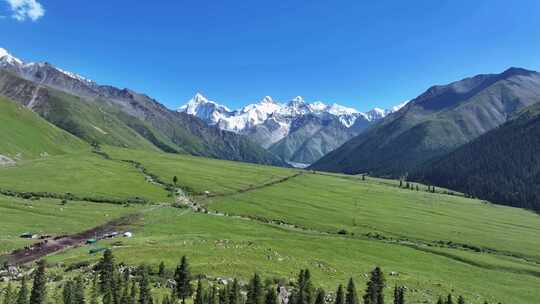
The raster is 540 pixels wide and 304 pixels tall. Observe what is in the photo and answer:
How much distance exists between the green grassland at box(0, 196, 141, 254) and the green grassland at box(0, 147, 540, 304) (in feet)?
1.64

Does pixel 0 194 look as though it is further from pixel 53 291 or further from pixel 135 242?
pixel 53 291

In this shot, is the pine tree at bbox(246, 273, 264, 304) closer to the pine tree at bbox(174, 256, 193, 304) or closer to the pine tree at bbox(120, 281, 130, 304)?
the pine tree at bbox(174, 256, 193, 304)

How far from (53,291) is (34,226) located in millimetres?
51242

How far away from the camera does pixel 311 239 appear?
129 metres

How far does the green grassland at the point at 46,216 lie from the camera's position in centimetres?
10900

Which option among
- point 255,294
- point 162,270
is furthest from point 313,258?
point 162,270

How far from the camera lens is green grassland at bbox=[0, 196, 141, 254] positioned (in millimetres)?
109000

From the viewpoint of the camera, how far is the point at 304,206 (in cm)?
18512

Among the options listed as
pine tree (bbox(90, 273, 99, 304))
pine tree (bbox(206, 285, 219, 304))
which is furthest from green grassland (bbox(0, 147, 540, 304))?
pine tree (bbox(206, 285, 219, 304))

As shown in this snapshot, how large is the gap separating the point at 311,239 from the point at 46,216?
77660 millimetres

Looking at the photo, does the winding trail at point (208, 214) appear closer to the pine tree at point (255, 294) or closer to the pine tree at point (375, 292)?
the pine tree at point (255, 294)

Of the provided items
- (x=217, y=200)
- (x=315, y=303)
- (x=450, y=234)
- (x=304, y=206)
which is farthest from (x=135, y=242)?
(x=450, y=234)

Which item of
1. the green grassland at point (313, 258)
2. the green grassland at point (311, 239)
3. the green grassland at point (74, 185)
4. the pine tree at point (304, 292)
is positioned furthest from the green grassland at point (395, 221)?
the pine tree at point (304, 292)

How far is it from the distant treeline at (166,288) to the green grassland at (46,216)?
117 feet
